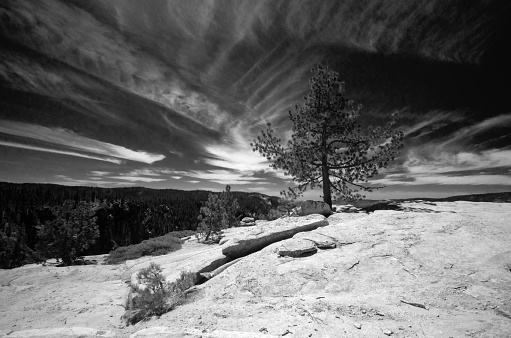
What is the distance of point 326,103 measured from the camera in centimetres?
1366

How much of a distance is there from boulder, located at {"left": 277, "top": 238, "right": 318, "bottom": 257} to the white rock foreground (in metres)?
0.07

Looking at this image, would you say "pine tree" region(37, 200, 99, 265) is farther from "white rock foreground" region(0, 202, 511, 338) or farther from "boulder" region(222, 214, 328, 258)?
"boulder" region(222, 214, 328, 258)

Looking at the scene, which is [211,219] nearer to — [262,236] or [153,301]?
[262,236]

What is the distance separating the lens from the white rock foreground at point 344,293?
3686 mm

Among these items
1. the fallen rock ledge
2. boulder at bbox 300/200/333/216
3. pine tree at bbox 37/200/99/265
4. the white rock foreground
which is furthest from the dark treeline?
the fallen rock ledge

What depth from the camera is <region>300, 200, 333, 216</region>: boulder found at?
460 inches

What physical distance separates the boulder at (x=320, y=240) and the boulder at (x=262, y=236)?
36.6 inches

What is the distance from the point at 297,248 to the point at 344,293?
2181mm

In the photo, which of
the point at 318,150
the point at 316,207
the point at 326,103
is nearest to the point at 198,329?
the point at 316,207

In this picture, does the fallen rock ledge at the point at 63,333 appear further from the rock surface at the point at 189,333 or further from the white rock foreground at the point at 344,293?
the rock surface at the point at 189,333

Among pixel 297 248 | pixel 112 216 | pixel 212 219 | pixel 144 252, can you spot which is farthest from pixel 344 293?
pixel 112 216

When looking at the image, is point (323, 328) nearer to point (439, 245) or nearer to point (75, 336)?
point (439, 245)

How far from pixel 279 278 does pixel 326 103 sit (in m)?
11.3

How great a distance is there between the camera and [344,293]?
478 centimetres
